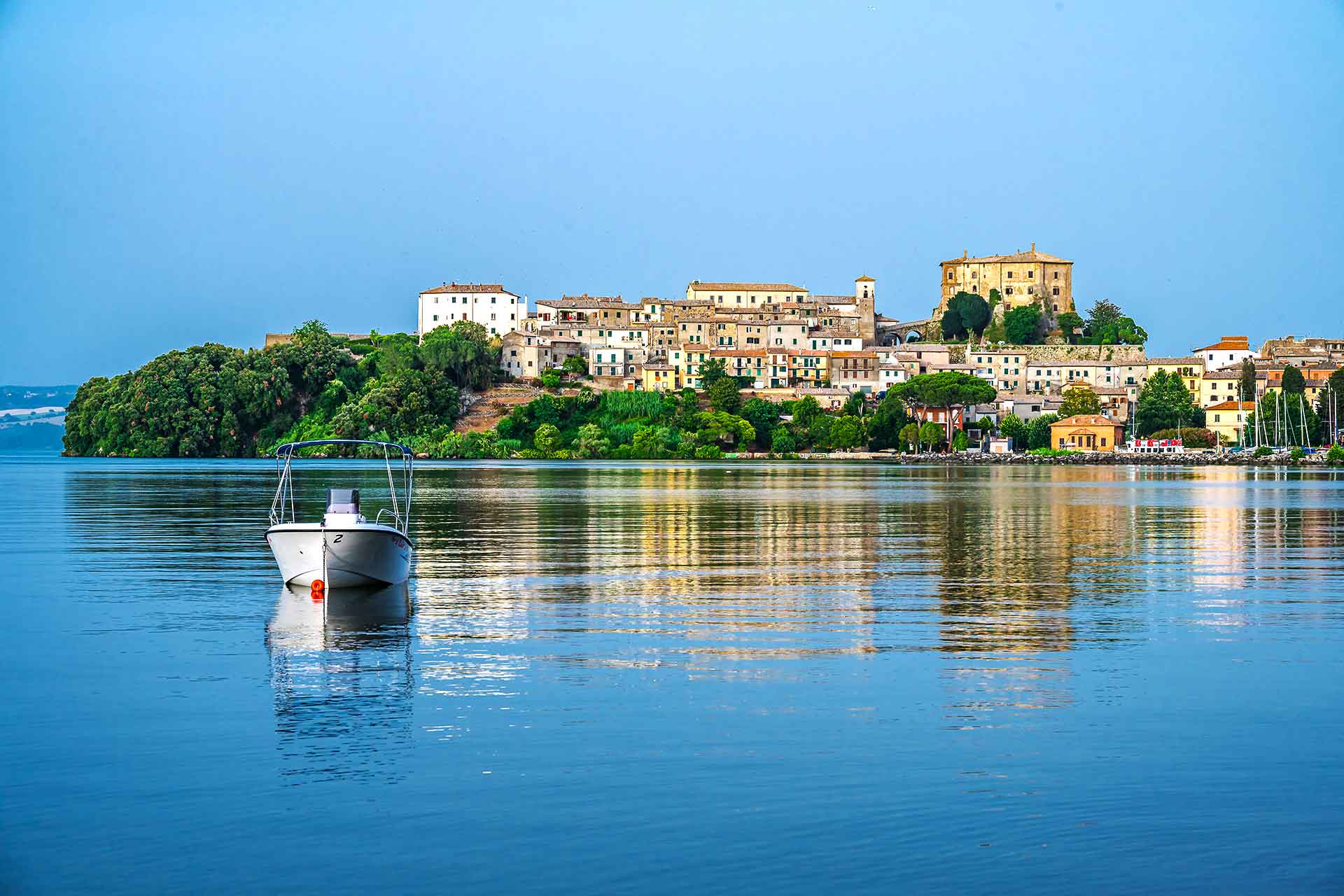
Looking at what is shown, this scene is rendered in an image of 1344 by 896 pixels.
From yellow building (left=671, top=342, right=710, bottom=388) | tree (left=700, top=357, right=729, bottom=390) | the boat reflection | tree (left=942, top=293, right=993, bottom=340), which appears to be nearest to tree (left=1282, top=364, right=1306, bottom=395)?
tree (left=942, top=293, right=993, bottom=340)

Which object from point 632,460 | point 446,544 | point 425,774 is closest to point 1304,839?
point 425,774

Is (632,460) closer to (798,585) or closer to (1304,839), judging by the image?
(798,585)

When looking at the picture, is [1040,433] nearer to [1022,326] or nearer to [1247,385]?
[1247,385]

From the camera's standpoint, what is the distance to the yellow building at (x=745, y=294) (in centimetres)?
13700

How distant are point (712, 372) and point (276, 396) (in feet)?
115

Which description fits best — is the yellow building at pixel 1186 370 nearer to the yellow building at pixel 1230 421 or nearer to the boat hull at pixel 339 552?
the yellow building at pixel 1230 421

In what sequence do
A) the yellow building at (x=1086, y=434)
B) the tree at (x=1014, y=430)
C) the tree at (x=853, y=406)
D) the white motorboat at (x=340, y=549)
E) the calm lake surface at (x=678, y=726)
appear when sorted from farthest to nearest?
the tree at (x=853, y=406) < the yellow building at (x=1086, y=434) < the tree at (x=1014, y=430) < the white motorboat at (x=340, y=549) < the calm lake surface at (x=678, y=726)

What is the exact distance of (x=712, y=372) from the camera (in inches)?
4646

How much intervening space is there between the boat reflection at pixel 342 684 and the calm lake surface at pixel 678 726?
6 cm

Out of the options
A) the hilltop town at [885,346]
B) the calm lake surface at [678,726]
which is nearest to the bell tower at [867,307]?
the hilltop town at [885,346]

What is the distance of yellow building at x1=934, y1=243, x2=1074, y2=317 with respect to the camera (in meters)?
140

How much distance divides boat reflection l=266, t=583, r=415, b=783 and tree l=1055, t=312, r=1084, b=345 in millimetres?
124379

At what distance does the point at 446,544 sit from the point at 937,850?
2240 cm

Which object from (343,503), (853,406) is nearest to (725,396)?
(853,406)
